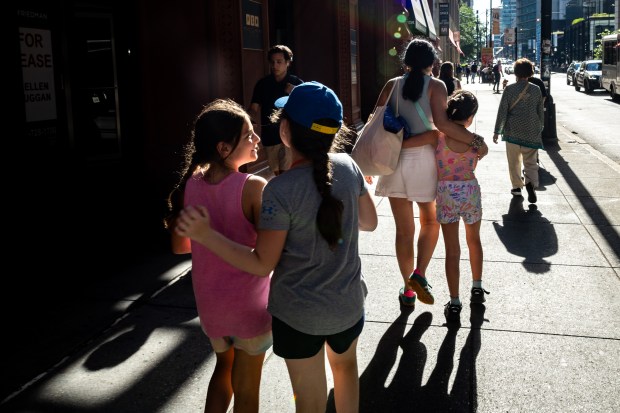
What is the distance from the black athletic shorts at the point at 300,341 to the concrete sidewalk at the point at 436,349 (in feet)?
3.73

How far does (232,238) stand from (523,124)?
6.96 m

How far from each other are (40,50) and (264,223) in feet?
14.0

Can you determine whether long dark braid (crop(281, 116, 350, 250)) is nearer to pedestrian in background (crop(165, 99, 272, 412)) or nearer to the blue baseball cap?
the blue baseball cap

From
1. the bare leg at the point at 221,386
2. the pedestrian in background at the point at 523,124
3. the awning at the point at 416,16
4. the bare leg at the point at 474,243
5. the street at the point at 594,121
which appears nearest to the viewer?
the bare leg at the point at 221,386

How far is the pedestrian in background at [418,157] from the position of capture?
187 inches

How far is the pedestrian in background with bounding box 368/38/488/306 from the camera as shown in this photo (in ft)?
15.6

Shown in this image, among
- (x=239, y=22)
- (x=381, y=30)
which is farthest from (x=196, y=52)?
(x=381, y=30)

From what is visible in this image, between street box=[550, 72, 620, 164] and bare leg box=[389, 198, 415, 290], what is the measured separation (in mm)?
9483

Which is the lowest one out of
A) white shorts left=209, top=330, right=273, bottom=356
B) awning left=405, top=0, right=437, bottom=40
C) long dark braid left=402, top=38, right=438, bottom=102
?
white shorts left=209, top=330, right=273, bottom=356

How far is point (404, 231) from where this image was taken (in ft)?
16.6

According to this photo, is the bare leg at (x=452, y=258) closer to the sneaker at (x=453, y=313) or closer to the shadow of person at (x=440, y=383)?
the sneaker at (x=453, y=313)

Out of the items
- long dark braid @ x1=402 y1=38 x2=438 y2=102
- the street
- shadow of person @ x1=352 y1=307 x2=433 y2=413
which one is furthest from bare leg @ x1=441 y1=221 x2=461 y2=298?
the street

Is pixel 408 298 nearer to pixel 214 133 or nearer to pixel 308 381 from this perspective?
pixel 308 381

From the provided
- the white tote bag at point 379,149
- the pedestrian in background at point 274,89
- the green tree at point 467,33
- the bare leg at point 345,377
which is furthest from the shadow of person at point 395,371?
the green tree at point 467,33
